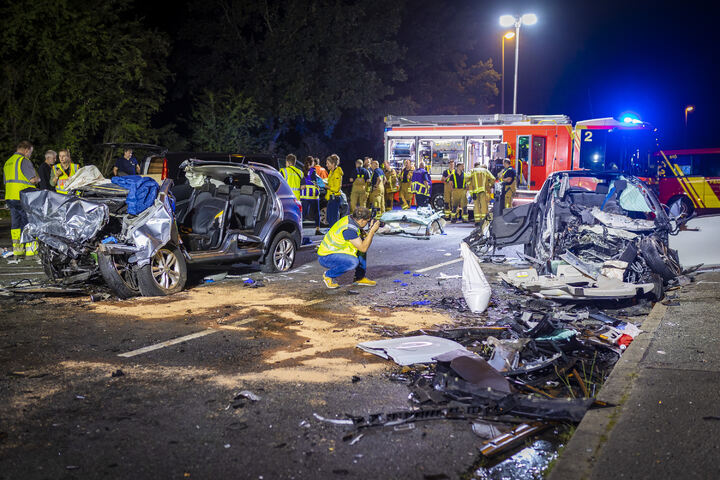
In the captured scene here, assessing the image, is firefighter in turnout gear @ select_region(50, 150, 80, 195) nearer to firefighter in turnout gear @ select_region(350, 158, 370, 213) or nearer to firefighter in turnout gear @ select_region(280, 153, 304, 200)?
firefighter in turnout gear @ select_region(280, 153, 304, 200)

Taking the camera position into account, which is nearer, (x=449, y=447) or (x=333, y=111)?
(x=449, y=447)

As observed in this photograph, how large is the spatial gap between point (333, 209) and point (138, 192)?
812cm

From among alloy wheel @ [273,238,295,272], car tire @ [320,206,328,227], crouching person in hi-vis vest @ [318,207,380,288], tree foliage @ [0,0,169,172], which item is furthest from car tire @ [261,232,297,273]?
tree foliage @ [0,0,169,172]

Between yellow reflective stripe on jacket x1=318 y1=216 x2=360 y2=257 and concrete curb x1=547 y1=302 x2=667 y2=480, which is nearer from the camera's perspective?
concrete curb x1=547 y1=302 x2=667 y2=480

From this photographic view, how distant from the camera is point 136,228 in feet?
24.9

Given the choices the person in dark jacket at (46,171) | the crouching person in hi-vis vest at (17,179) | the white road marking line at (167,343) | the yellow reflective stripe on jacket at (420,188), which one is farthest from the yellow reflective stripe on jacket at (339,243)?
the yellow reflective stripe on jacket at (420,188)

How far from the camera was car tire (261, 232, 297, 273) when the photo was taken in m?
9.73

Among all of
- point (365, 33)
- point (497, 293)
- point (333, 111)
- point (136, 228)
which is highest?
point (365, 33)

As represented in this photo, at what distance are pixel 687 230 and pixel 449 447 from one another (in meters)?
9.04

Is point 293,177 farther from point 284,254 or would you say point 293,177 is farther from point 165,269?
point 165,269

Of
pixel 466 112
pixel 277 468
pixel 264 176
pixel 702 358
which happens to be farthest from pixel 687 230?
pixel 466 112

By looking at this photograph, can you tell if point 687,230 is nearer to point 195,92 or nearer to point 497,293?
point 497,293

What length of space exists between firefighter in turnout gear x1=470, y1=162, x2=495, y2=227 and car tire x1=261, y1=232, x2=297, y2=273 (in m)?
7.61

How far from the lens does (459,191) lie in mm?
18219
